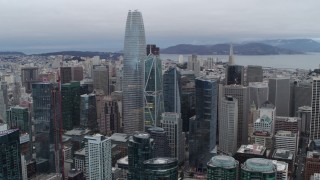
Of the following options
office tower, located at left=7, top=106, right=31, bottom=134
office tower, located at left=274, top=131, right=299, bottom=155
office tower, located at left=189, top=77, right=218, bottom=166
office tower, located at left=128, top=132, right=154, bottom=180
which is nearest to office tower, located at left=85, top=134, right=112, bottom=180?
office tower, located at left=128, top=132, right=154, bottom=180

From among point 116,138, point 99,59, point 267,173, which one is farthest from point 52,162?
point 99,59

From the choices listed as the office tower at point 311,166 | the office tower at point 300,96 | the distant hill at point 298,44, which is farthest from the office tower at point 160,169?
the distant hill at point 298,44

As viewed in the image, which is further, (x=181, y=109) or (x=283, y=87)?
(x=283, y=87)

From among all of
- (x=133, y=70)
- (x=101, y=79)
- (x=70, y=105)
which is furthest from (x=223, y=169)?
(x=101, y=79)

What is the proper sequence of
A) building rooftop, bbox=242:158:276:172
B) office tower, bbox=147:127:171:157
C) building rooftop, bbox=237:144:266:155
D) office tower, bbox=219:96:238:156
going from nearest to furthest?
building rooftop, bbox=242:158:276:172 → building rooftop, bbox=237:144:266:155 → office tower, bbox=147:127:171:157 → office tower, bbox=219:96:238:156

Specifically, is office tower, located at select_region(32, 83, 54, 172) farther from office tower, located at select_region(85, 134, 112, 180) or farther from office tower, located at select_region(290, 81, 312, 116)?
office tower, located at select_region(290, 81, 312, 116)

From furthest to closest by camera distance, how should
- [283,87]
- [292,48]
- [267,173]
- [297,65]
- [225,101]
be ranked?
[297,65] → [292,48] → [283,87] → [225,101] → [267,173]

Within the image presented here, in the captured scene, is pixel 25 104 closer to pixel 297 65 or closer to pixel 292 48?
pixel 292 48

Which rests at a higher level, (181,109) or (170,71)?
(170,71)
